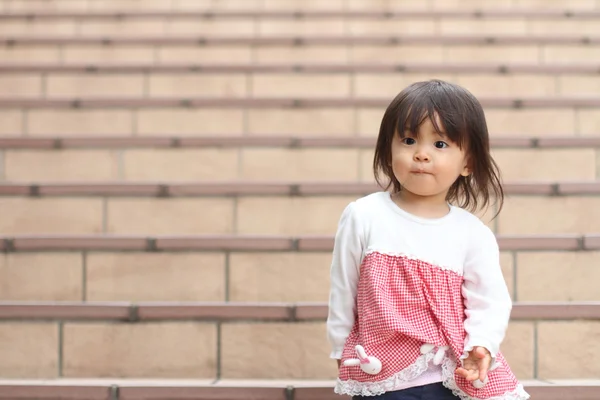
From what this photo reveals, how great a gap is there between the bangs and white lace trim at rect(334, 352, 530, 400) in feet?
1.42

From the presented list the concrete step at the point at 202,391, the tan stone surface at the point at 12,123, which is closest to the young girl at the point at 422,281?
the concrete step at the point at 202,391

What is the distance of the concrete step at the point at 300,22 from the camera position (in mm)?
5156

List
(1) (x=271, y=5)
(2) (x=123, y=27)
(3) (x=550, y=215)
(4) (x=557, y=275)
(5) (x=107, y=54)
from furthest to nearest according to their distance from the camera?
1. (1) (x=271, y=5)
2. (2) (x=123, y=27)
3. (5) (x=107, y=54)
4. (3) (x=550, y=215)
5. (4) (x=557, y=275)

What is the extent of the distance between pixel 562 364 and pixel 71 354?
142cm

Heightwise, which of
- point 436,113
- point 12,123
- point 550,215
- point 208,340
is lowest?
point 208,340

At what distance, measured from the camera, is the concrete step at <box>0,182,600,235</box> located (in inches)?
116

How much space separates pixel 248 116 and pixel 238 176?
53 centimetres

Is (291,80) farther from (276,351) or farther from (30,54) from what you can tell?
(276,351)

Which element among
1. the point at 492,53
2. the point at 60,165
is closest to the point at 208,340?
the point at 60,165

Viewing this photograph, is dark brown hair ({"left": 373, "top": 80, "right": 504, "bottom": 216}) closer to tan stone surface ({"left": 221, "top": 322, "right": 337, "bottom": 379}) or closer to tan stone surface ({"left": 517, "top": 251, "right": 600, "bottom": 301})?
tan stone surface ({"left": 221, "top": 322, "right": 337, "bottom": 379})

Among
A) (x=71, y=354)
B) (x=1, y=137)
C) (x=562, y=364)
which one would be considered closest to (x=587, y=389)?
(x=562, y=364)

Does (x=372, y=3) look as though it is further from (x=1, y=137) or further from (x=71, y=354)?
(x=71, y=354)

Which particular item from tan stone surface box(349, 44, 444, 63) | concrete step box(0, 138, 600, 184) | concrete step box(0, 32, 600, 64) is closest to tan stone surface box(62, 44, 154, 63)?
concrete step box(0, 32, 600, 64)

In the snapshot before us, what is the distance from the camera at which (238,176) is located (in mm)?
3389
